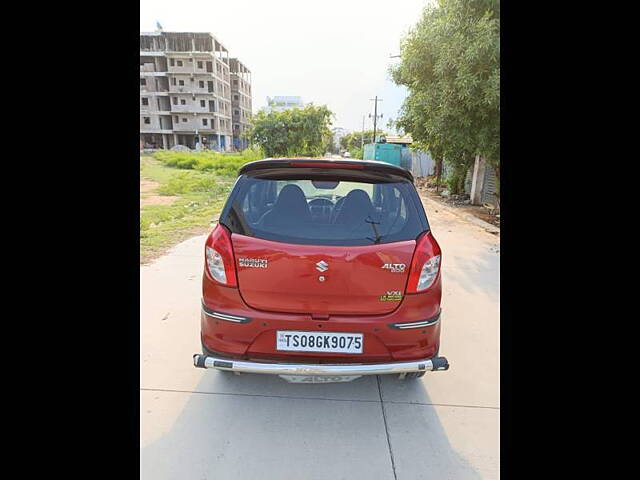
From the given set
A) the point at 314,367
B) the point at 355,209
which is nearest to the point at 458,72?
the point at 355,209

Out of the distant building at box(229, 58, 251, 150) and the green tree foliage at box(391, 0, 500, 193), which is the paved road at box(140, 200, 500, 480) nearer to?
the green tree foliage at box(391, 0, 500, 193)

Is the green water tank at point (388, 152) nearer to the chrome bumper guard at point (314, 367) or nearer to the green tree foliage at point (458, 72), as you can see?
the green tree foliage at point (458, 72)

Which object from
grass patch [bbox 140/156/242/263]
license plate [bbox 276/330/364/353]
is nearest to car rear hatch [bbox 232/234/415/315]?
license plate [bbox 276/330/364/353]

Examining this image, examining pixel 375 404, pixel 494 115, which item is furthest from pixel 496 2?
pixel 375 404

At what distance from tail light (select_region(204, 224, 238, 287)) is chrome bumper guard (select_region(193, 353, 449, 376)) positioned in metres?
0.46

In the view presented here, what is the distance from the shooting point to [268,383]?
2.67 metres

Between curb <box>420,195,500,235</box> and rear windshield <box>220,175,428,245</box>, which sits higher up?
rear windshield <box>220,175,428,245</box>

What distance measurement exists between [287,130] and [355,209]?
1913cm

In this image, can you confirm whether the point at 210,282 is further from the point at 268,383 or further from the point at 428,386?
the point at 428,386

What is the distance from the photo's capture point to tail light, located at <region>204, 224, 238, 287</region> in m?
2.11

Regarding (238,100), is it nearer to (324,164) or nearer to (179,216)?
(179,216)

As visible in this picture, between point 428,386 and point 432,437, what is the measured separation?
1.73 feet

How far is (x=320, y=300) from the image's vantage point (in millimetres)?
2084
